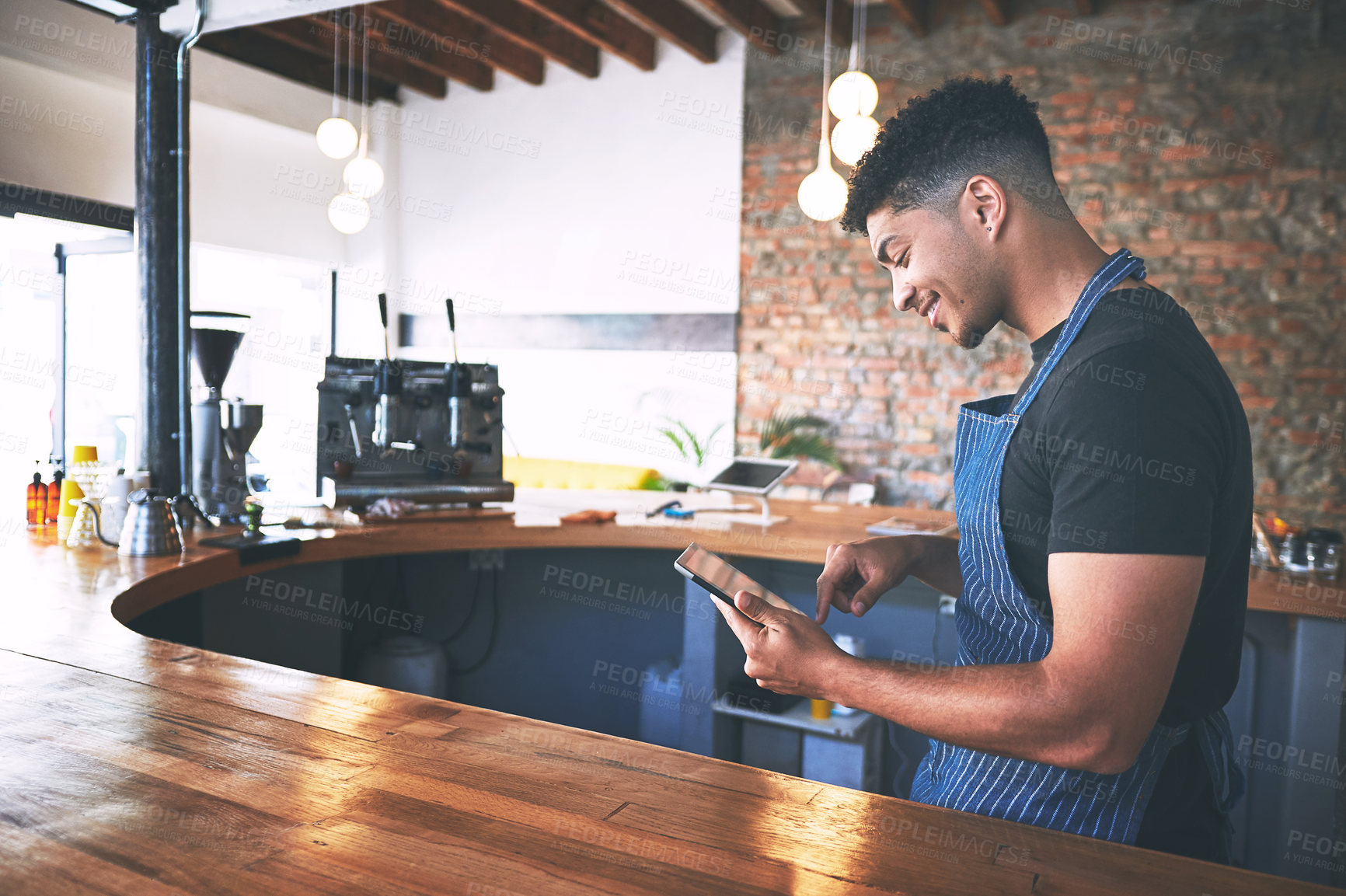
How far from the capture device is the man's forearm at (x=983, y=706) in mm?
896

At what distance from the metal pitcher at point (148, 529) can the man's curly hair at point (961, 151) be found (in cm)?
184

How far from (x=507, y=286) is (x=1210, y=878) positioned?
6.30 m

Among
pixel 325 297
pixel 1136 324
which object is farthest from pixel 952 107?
pixel 325 297

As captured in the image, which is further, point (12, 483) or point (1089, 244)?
point (12, 483)

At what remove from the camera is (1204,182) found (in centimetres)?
476

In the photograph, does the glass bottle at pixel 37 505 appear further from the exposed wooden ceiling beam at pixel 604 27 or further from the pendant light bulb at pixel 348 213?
the exposed wooden ceiling beam at pixel 604 27

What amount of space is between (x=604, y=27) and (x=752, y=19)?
2.90ft

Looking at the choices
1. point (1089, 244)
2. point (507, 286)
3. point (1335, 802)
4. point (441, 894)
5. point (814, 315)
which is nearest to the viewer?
point (441, 894)

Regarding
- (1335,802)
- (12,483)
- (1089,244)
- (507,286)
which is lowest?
(1335,802)

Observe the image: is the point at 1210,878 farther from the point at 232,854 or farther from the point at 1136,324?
the point at 232,854

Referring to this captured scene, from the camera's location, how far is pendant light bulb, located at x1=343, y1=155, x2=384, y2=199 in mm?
4781

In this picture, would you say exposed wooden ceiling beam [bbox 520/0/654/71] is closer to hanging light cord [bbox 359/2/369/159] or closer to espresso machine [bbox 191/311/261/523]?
hanging light cord [bbox 359/2/369/159]

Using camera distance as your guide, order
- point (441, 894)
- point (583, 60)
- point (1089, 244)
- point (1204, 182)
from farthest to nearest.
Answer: point (583, 60) < point (1204, 182) < point (1089, 244) < point (441, 894)

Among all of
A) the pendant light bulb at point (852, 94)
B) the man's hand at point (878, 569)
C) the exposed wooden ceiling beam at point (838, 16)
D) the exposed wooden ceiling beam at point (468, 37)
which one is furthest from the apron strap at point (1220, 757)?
the exposed wooden ceiling beam at point (468, 37)
